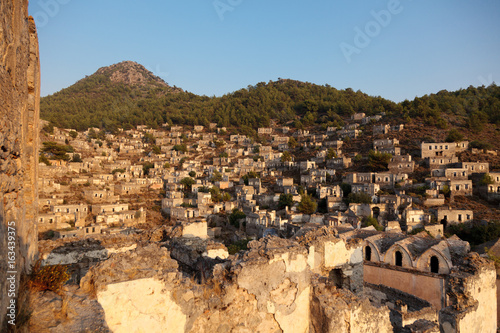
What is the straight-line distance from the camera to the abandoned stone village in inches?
149

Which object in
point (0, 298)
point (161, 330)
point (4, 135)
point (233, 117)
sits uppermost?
point (233, 117)

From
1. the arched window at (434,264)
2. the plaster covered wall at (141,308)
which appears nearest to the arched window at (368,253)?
the arched window at (434,264)

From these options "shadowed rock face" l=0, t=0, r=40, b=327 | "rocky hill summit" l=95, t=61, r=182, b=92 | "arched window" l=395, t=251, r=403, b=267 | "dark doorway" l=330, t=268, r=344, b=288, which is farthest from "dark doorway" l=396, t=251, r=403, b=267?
"rocky hill summit" l=95, t=61, r=182, b=92

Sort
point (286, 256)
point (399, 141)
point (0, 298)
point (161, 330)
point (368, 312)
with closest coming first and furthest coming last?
point (0, 298) < point (161, 330) < point (286, 256) < point (368, 312) < point (399, 141)

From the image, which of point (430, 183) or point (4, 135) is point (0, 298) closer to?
point (4, 135)

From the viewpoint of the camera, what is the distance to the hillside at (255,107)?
65125mm

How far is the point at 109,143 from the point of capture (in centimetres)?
7075

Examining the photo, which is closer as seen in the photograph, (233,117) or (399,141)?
(399,141)

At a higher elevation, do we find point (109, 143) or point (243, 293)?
point (109, 143)

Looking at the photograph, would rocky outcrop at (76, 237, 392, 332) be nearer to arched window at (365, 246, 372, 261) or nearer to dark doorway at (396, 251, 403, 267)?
dark doorway at (396, 251, 403, 267)

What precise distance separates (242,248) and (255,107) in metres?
81.3

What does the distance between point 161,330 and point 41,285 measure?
1.56 metres

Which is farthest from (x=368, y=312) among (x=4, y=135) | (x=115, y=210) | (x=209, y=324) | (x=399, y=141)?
(x=399, y=141)

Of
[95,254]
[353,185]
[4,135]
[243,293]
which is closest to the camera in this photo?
[4,135]
